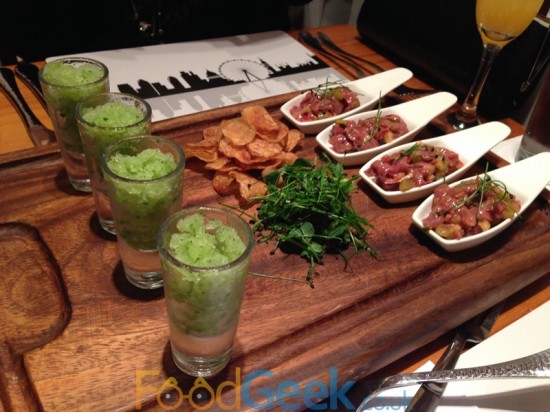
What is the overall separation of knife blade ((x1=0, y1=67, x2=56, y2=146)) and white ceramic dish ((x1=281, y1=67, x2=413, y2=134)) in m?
0.79

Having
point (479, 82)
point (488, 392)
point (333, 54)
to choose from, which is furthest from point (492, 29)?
point (488, 392)

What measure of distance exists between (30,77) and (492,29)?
5.55ft

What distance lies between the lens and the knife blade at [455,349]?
1019 millimetres

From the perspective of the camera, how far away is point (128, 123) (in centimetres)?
121

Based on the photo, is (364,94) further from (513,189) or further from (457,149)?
(513,189)

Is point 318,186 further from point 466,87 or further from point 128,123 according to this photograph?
point 466,87

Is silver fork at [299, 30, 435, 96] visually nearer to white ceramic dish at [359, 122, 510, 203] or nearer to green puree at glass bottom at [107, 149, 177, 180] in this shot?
white ceramic dish at [359, 122, 510, 203]

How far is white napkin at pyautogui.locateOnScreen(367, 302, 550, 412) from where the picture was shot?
105 centimetres

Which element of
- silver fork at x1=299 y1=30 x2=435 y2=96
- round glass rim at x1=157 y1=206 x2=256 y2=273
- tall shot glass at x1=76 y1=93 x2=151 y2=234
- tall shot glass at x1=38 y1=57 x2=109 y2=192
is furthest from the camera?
silver fork at x1=299 y1=30 x2=435 y2=96

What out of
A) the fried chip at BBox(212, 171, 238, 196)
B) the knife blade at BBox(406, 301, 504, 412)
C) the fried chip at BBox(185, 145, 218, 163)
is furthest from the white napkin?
the fried chip at BBox(185, 145, 218, 163)

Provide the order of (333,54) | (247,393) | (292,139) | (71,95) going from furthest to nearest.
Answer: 1. (333,54)
2. (292,139)
3. (71,95)
4. (247,393)

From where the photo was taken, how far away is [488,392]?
1.07m

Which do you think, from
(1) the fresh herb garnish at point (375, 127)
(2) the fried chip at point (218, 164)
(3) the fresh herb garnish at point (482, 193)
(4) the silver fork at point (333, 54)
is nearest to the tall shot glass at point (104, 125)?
(2) the fried chip at point (218, 164)

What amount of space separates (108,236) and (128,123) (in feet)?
0.99
